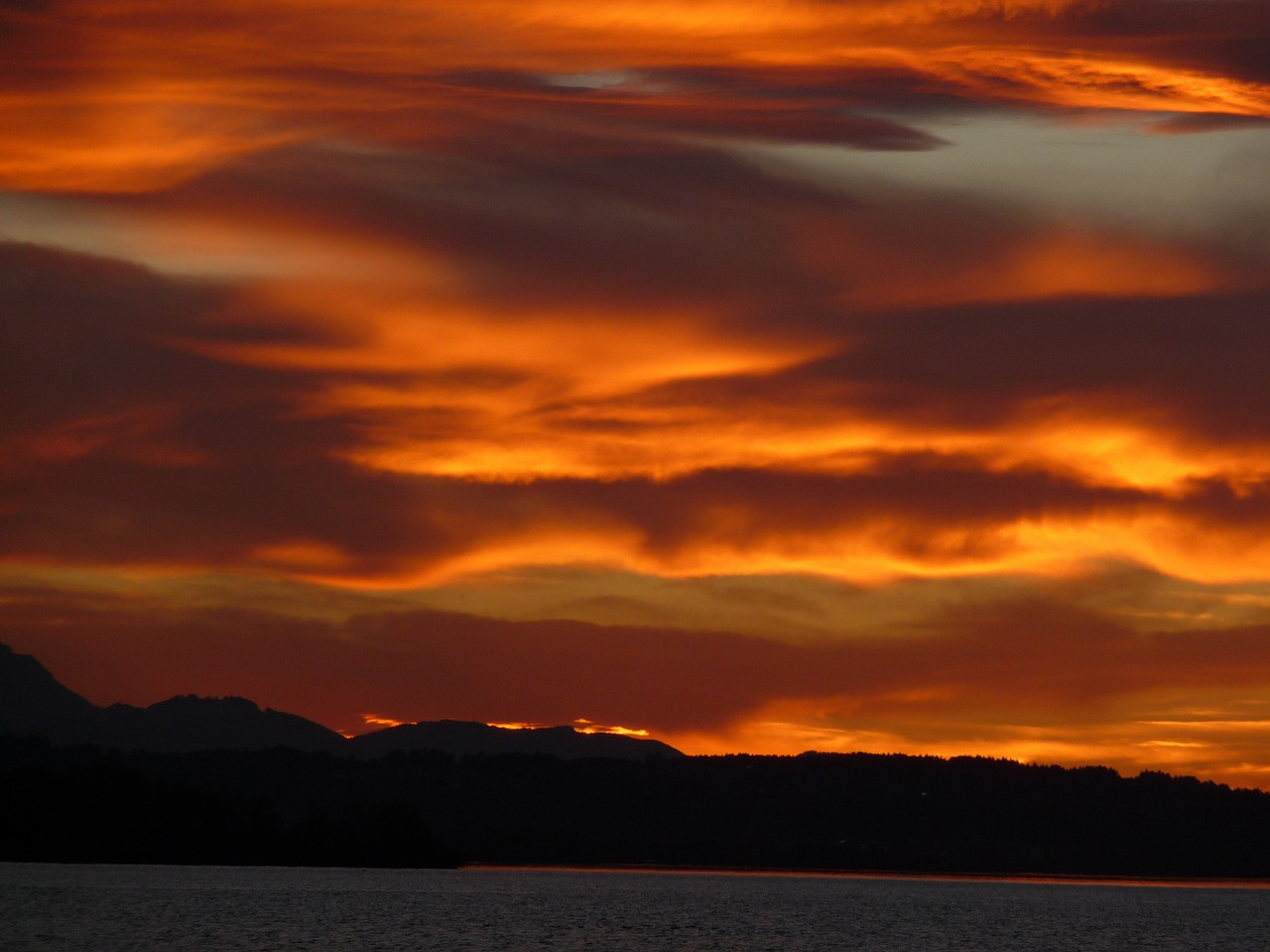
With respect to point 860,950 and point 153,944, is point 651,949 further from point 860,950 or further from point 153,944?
point 153,944

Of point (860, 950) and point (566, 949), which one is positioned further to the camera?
point (860, 950)

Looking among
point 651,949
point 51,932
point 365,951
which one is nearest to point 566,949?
point 651,949

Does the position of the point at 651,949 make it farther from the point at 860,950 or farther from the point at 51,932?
the point at 51,932

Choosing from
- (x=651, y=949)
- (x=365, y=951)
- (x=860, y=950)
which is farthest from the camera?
(x=860, y=950)

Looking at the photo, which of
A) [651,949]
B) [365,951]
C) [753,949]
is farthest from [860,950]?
[365,951]

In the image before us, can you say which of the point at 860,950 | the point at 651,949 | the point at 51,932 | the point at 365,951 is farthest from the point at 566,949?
the point at 51,932

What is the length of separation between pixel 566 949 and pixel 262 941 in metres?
34.6

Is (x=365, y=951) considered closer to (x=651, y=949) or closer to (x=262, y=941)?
(x=262, y=941)

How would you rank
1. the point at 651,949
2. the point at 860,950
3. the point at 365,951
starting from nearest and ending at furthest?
1. the point at 365,951
2. the point at 651,949
3. the point at 860,950

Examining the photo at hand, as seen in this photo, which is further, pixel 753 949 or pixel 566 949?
pixel 753 949

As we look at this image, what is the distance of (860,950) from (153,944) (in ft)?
277

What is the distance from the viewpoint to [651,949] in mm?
185875

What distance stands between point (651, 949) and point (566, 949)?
394 inches

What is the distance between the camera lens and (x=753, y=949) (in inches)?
7717
